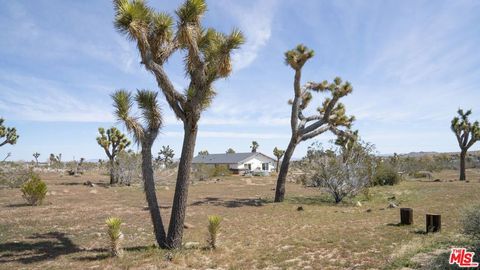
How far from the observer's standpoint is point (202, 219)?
14195 millimetres

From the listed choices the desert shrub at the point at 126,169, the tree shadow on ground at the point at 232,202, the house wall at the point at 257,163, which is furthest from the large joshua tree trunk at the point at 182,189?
the house wall at the point at 257,163

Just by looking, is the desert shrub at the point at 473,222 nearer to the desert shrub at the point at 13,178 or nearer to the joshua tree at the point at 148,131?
the joshua tree at the point at 148,131

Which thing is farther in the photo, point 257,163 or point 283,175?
point 257,163

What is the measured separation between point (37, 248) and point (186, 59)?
635 cm

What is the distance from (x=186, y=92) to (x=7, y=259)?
5773 millimetres

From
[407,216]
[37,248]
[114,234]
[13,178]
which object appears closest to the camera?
[114,234]

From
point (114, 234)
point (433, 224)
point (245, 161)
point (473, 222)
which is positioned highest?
point (245, 161)

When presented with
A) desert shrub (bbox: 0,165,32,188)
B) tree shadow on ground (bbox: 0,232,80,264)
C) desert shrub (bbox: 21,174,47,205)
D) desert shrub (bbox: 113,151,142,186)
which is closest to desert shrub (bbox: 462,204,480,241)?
tree shadow on ground (bbox: 0,232,80,264)

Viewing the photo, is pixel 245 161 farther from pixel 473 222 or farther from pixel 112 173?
pixel 473 222

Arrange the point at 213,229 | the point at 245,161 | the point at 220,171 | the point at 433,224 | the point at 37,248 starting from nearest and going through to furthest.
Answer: the point at 213,229 → the point at 37,248 → the point at 433,224 → the point at 220,171 → the point at 245,161

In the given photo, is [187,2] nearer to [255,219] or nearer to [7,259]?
[7,259]

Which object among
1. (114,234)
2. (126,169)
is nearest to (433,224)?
(114,234)

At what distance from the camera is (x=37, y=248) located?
9.59 m

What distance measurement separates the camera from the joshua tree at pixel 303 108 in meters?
18.4
